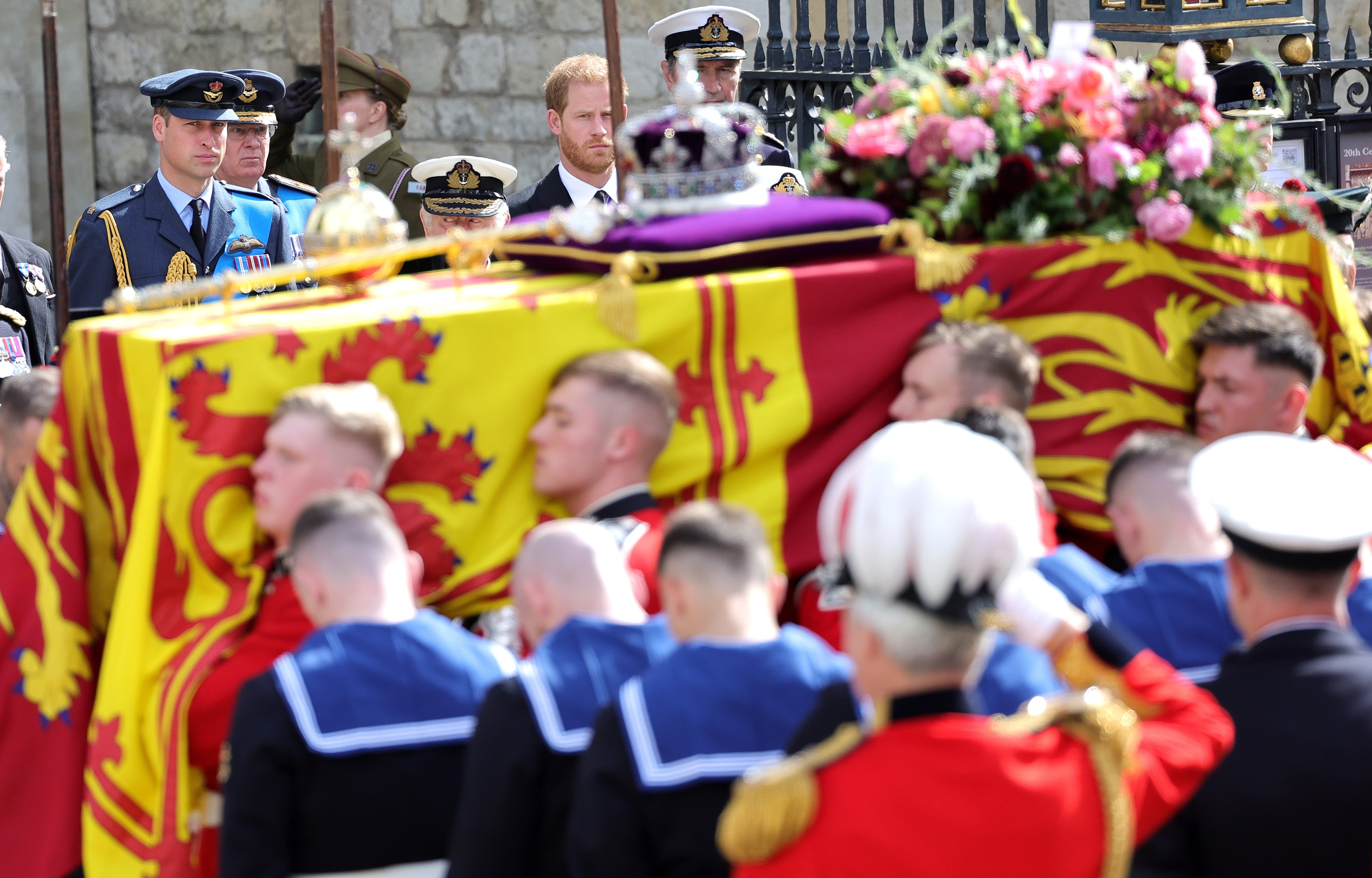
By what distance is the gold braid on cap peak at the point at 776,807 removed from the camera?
5.91ft

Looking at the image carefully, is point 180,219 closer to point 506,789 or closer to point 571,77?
point 571,77

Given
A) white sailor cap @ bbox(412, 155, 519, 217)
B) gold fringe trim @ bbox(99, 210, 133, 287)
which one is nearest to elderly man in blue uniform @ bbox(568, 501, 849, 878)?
white sailor cap @ bbox(412, 155, 519, 217)

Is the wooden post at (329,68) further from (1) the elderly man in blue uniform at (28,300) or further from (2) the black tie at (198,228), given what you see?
(1) the elderly man in blue uniform at (28,300)

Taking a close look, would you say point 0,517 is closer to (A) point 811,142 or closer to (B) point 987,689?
(B) point 987,689

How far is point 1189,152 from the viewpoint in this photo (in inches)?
138

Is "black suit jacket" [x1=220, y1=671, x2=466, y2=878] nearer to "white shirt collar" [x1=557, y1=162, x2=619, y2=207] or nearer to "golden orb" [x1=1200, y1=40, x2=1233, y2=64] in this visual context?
"white shirt collar" [x1=557, y1=162, x2=619, y2=207]

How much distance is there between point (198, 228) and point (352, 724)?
338cm

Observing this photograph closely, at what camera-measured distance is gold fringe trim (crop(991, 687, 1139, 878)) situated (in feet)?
6.05

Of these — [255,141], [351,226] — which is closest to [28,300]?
[255,141]

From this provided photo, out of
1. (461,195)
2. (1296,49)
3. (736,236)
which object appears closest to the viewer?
(736,236)

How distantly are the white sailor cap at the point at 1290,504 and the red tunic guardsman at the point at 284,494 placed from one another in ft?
4.24

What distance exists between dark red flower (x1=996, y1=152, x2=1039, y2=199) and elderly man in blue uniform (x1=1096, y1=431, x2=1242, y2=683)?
2.58 feet

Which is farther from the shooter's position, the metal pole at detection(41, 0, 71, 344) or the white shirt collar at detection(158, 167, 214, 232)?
the white shirt collar at detection(158, 167, 214, 232)

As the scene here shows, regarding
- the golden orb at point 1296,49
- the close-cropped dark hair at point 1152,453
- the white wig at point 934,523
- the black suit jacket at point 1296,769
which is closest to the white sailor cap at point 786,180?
the close-cropped dark hair at point 1152,453
